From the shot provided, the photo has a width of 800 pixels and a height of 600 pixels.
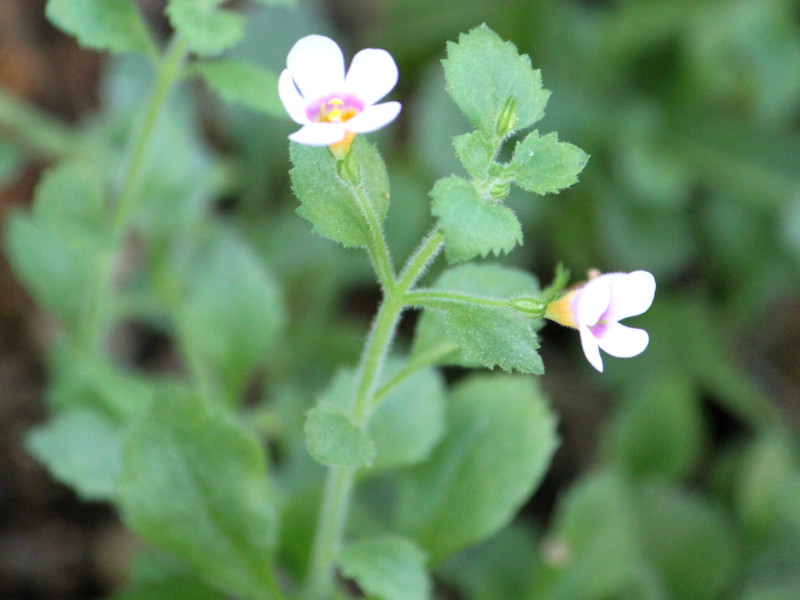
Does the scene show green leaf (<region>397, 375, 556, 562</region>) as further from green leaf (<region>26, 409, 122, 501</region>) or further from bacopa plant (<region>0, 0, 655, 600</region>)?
green leaf (<region>26, 409, 122, 501</region>)

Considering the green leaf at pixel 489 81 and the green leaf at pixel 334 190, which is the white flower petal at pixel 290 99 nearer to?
the green leaf at pixel 334 190

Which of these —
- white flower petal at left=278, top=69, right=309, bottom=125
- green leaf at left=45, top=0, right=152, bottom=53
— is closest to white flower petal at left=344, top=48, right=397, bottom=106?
white flower petal at left=278, top=69, right=309, bottom=125

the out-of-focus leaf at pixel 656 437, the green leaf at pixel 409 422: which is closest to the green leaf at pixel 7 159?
the green leaf at pixel 409 422

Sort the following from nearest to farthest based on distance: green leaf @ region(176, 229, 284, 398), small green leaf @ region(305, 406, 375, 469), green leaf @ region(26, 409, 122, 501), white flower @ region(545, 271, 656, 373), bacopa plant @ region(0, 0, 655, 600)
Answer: white flower @ region(545, 271, 656, 373) < bacopa plant @ region(0, 0, 655, 600) < small green leaf @ region(305, 406, 375, 469) < green leaf @ region(26, 409, 122, 501) < green leaf @ region(176, 229, 284, 398)

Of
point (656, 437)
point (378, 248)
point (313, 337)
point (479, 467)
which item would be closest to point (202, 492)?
point (479, 467)

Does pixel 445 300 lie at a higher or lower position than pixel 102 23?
lower

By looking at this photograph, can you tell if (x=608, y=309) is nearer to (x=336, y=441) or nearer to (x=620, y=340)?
(x=620, y=340)
